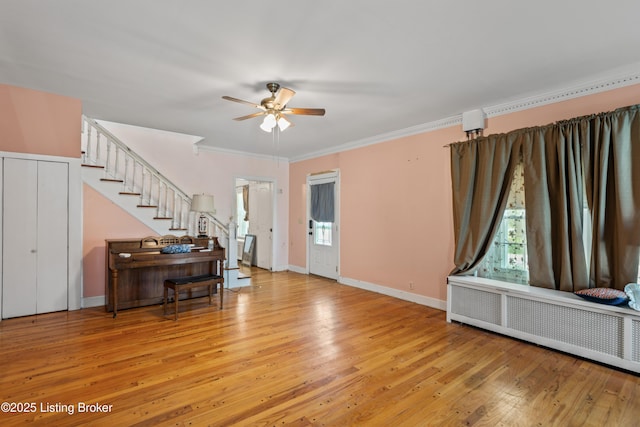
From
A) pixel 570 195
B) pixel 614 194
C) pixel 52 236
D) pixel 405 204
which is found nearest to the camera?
pixel 614 194

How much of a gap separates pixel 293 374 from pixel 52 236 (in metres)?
3.56

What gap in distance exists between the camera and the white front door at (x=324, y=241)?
6215 millimetres

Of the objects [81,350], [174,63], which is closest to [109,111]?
[174,63]

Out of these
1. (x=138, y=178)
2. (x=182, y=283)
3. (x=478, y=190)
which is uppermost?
(x=138, y=178)

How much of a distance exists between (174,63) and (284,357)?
2897 millimetres

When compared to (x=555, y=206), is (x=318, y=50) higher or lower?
higher

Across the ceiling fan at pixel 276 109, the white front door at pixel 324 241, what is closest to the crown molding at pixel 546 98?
the white front door at pixel 324 241

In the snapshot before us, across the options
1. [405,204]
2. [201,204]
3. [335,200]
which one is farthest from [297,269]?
[405,204]

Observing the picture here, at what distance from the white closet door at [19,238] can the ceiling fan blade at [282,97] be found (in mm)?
3112

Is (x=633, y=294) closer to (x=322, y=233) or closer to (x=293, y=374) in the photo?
(x=293, y=374)

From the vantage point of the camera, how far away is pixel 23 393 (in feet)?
7.45

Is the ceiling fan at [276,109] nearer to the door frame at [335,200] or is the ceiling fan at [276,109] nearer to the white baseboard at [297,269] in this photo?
the door frame at [335,200]

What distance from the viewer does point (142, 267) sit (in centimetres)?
427

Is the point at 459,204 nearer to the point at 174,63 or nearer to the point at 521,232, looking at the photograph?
the point at 521,232
